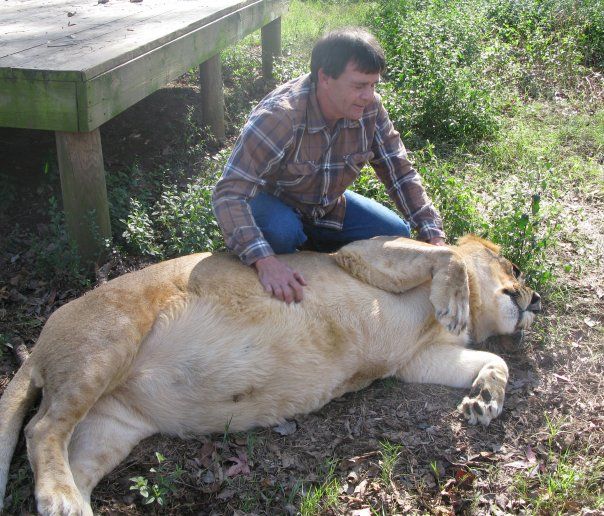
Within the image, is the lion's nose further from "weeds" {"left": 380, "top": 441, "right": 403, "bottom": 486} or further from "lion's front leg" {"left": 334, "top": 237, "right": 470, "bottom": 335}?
"weeds" {"left": 380, "top": 441, "right": 403, "bottom": 486}

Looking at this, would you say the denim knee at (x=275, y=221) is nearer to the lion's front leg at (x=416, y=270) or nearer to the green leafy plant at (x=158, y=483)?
the lion's front leg at (x=416, y=270)

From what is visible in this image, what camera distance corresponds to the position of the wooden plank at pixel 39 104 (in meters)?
4.29

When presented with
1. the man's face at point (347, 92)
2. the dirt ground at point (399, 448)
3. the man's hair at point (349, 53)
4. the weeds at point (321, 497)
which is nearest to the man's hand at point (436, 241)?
the dirt ground at point (399, 448)

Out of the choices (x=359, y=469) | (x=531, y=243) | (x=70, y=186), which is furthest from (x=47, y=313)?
(x=531, y=243)

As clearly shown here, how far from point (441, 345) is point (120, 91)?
280 centimetres

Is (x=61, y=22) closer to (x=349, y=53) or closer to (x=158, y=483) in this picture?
(x=349, y=53)

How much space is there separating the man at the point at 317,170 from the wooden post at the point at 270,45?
4.47 metres

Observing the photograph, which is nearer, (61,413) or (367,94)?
(61,413)

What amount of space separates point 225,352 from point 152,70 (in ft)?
8.20

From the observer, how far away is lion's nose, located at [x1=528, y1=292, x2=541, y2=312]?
4.63 m

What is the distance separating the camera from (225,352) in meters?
3.81

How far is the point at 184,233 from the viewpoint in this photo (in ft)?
17.3

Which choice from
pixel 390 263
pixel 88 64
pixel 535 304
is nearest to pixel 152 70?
pixel 88 64

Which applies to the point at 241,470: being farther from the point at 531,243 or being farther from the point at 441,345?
the point at 531,243
